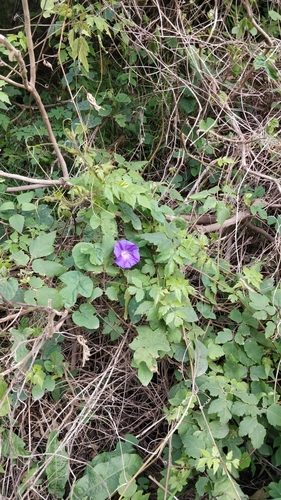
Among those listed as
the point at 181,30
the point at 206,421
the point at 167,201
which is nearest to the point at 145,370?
the point at 206,421

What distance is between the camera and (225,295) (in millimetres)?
1715

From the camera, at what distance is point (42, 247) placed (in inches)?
57.2

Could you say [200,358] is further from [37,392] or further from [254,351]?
[37,392]

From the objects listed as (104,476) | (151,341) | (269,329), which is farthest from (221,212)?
(104,476)

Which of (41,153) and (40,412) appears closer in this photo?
(40,412)

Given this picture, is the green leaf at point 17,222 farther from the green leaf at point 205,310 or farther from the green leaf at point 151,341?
the green leaf at point 205,310

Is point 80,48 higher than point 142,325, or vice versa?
point 80,48

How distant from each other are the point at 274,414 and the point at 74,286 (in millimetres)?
788

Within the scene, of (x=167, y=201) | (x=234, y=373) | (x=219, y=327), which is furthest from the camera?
(x=167, y=201)

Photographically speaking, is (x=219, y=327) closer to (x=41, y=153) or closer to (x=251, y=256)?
(x=251, y=256)

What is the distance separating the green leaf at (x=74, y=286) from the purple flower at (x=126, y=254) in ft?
0.41

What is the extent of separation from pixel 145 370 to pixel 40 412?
0.45 meters

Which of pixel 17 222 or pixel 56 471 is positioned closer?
pixel 56 471

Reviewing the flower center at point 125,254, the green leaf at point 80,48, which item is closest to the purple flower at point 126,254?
the flower center at point 125,254
